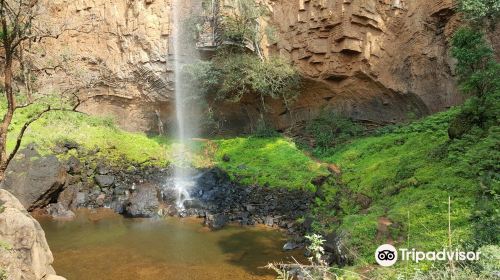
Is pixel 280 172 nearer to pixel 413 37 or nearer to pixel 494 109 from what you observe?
pixel 494 109

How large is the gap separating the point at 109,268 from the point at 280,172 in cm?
913

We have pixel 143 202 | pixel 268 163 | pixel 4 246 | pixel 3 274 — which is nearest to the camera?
pixel 3 274

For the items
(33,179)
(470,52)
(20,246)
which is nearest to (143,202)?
(33,179)

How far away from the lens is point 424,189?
9.94 meters

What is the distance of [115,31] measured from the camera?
23078mm

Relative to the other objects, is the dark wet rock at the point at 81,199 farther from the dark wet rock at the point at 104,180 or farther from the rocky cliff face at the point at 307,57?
the rocky cliff face at the point at 307,57

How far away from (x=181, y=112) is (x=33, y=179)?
10.5 meters

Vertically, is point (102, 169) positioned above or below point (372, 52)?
below

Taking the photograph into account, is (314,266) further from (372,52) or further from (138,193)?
(372,52)

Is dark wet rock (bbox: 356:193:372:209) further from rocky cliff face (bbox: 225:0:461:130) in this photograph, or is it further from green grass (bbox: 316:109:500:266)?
rocky cliff face (bbox: 225:0:461:130)

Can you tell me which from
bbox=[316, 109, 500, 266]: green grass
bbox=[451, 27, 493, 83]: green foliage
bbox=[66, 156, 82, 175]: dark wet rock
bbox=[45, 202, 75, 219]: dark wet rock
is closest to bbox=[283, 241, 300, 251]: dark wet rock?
bbox=[316, 109, 500, 266]: green grass

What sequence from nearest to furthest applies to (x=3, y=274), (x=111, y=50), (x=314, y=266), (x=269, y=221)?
(x=314, y=266) → (x=3, y=274) → (x=269, y=221) → (x=111, y=50)

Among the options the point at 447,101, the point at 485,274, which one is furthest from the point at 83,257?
the point at 447,101

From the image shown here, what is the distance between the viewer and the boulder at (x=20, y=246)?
6242 mm
